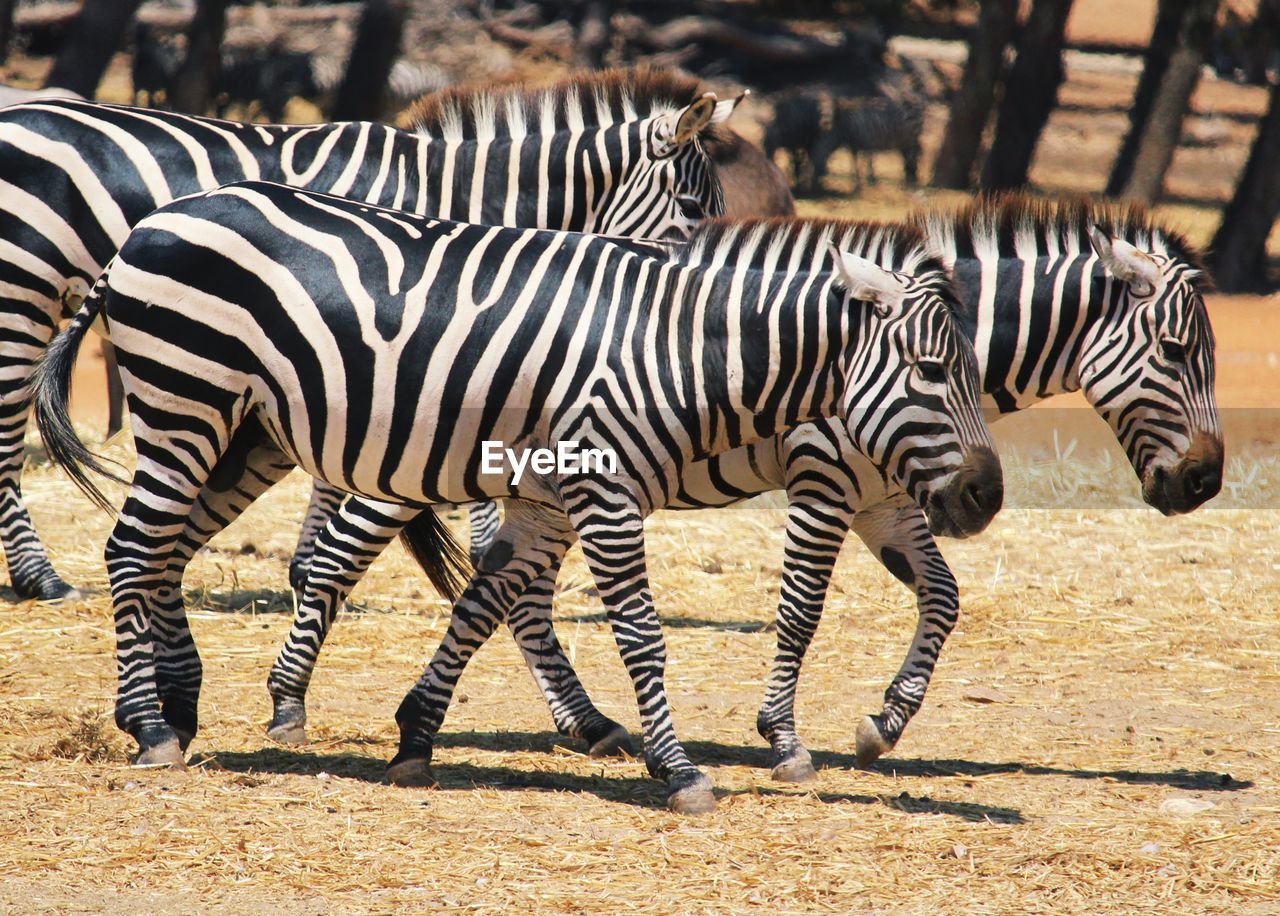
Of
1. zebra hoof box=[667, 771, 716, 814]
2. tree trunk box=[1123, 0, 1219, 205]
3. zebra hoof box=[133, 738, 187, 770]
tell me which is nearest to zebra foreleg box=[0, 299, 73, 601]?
zebra hoof box=[133, 738, 187, 770]

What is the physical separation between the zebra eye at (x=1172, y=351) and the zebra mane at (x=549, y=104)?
298 centimetres

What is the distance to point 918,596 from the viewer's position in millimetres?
5688

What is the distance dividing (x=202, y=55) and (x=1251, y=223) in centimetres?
1387

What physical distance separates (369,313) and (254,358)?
0.41 meters

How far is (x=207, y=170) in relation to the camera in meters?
6.75

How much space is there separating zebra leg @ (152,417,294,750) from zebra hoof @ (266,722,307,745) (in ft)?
1.04

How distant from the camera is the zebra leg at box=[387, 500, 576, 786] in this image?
16.8 ft

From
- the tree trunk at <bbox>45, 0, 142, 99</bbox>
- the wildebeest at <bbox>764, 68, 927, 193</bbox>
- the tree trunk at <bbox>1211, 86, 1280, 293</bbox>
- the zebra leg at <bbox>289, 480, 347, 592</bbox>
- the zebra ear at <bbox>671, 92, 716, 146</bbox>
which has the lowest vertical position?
the wildebeest at <bbox>764, 68, 927, 193</bbox>

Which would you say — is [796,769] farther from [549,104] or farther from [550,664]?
[549,104]

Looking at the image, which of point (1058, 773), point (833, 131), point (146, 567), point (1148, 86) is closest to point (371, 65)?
point (833, 131)

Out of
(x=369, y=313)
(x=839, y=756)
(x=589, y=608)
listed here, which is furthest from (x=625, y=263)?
(x=589, y=608)

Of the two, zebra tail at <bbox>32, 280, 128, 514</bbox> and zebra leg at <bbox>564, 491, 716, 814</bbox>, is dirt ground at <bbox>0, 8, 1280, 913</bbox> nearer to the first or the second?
zebra leg at <bbox>564, 491, 716, 814</bbox>

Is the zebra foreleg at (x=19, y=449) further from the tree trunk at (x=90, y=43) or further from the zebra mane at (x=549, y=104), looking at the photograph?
the tree trunk at (x=90, y=43)

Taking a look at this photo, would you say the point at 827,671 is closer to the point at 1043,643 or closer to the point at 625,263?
the point at 1043,643
